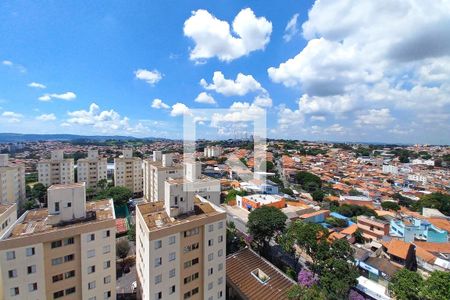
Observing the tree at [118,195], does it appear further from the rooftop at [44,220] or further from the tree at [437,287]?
the tree at [437,287]

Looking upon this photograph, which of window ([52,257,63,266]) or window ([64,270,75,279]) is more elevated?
window ([52,257,63,266])

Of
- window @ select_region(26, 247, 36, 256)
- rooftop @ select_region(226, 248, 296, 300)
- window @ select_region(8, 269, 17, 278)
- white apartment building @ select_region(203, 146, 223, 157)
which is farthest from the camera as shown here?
white apartment building @ select_region(203, 146, 223, 157)

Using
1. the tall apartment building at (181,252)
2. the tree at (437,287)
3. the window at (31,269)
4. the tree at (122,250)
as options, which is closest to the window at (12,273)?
the window at (31,269)

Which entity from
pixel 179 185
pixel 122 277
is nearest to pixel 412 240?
pixel 179 185

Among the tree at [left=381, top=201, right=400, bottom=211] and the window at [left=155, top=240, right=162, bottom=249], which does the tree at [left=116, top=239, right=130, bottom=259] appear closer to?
the window at [left=155, top=240, right=162, bottom=249]

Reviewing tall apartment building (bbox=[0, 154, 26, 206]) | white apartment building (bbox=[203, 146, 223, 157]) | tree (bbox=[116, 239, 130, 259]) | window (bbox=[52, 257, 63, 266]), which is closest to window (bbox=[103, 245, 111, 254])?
window (bbox=[52, 257, 63, 266])

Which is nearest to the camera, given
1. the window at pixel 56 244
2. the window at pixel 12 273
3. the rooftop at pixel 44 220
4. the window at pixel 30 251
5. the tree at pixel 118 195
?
the window at pixel 12 273
